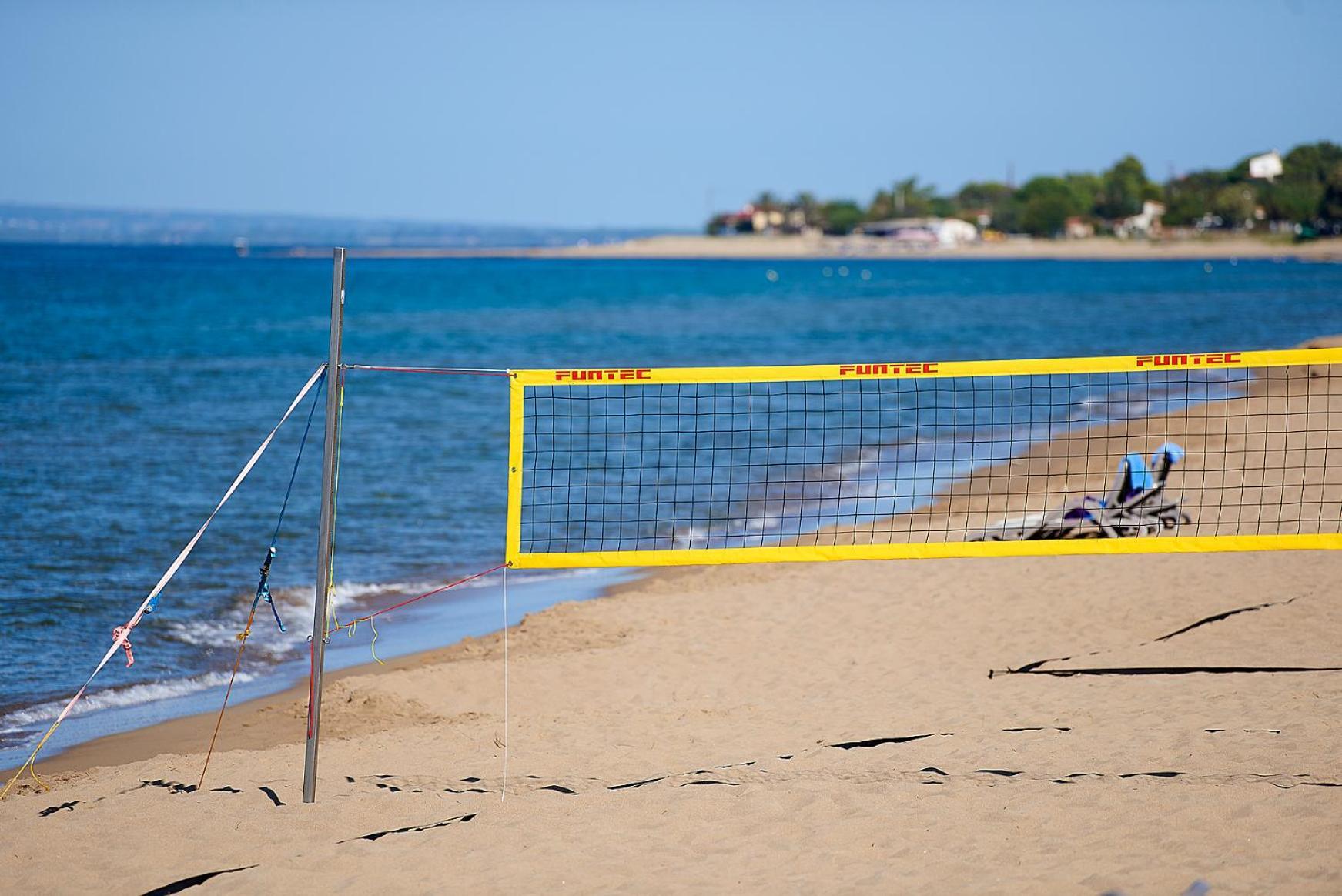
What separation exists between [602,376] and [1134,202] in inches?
6549

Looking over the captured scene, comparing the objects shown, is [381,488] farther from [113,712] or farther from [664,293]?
[664,293]

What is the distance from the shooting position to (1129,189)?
538ft

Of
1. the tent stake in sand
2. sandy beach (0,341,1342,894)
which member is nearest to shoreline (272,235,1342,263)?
sandy beach (0,341,1342,894)

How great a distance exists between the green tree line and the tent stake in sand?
12895 centimetres

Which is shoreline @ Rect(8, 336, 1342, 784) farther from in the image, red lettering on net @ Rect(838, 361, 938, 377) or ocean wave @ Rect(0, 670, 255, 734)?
red lettering on net @ Rect(838, 361, 938, 377)

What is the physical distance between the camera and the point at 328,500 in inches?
221

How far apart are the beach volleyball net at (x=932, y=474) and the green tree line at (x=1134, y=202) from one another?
114m

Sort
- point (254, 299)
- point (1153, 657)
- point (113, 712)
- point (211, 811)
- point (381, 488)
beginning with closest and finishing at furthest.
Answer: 1. point (211, 811)
2. point (1153, 657)
3. point (113, 712)
4. point (381, 488)
5. point (254, 299)

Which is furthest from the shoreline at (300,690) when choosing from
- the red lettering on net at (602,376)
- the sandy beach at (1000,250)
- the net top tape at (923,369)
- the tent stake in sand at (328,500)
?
the sandy beach at (1000,250)

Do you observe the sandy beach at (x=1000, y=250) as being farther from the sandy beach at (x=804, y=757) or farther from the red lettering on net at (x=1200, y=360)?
the red lettering on net at (x=1200, y=360)

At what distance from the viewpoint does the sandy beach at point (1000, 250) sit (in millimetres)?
123375

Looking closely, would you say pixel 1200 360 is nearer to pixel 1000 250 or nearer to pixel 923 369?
pixel 923 369

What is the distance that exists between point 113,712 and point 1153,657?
6.78 m

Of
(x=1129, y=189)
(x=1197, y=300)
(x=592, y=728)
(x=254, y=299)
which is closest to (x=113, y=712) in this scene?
(x=592, y=728)
